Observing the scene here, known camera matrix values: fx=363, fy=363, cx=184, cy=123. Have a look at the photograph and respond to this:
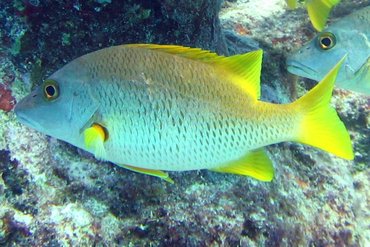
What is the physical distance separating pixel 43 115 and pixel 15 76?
1007mm

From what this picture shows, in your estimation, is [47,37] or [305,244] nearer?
[47,37]

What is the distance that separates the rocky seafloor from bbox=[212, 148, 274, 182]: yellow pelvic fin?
59cm

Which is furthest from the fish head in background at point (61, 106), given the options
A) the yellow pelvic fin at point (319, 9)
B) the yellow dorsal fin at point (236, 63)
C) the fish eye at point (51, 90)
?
the yellow pelvic fin at point (319, 9)

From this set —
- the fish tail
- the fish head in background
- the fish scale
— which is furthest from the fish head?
the fish head in background

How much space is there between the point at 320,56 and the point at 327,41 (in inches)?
6.3

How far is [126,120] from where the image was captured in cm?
197

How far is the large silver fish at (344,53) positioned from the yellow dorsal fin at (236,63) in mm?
1377

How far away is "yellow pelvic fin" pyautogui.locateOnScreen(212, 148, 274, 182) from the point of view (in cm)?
221

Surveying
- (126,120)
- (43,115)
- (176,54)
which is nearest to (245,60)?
(176,54)

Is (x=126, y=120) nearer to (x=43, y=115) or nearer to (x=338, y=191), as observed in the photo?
(x=43, y=115)

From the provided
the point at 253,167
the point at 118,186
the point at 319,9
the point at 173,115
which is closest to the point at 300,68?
the point at 319,9

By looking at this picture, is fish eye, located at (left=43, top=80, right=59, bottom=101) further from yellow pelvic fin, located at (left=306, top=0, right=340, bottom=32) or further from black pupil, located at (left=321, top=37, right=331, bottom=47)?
yellow pelvic fin, located at (left=306, top=0, right=340, bottom=32)

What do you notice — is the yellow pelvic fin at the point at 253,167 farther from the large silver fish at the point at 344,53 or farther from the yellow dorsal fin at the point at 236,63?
the large silver fish at the point at 344,53

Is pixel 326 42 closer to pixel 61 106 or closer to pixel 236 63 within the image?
pixel 236 63
